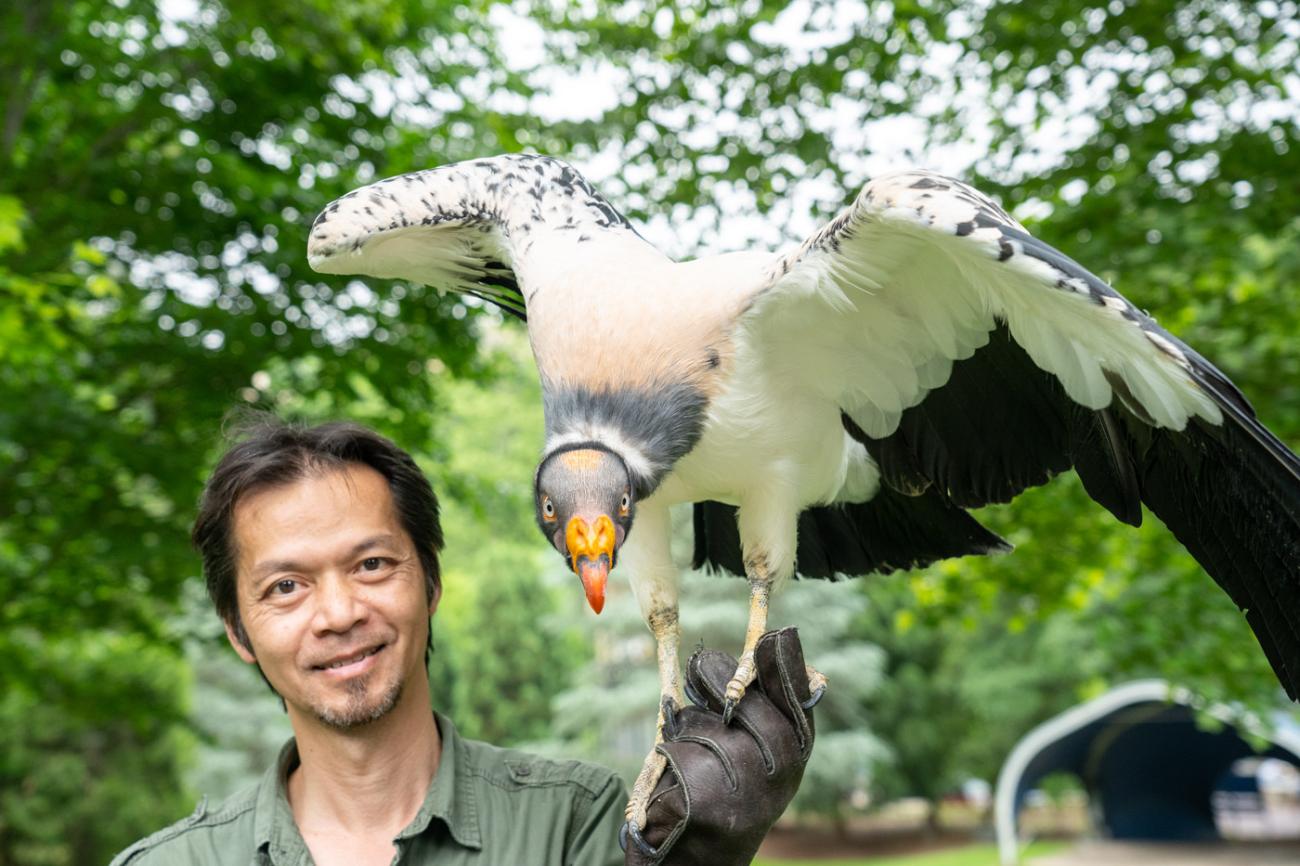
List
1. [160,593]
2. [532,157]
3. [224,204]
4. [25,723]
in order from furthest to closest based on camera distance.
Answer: [25,723] → [160,593] → [224,204] → [532,157]

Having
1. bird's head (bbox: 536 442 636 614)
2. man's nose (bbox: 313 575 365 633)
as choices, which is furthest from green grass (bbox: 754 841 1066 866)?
bird's head (bbox: 536 442 636 614)

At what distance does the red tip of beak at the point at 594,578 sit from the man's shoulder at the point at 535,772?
668mm

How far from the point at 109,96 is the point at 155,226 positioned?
2.78 ft

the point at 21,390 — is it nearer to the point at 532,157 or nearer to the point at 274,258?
the point at 274,258

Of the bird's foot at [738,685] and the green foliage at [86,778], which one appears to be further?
the green foliage at [86,778]

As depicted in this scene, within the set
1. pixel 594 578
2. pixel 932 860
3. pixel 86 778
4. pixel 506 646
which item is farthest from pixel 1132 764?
pixel 594 578

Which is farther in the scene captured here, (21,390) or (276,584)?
(21,390)

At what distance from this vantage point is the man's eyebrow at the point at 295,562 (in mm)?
2361

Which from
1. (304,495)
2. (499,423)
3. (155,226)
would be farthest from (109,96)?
(499,423)

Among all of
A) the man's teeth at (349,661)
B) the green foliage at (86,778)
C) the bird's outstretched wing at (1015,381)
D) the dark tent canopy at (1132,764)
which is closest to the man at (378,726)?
the man's teeth at (349,661)

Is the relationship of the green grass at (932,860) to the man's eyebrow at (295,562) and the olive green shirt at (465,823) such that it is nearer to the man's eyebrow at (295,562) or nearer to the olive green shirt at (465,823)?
the olive green shirt at (465,823)

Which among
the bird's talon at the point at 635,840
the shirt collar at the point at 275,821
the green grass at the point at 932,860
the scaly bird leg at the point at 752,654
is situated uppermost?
the scaly bird leg at the point at 752,654

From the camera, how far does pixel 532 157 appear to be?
9.36ft

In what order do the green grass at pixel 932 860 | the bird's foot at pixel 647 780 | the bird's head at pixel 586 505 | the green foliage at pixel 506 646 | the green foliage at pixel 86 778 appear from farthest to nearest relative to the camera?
the green grass at pixel 932 860 < the green foliage at pixel 506 646 < the green foliage at pixel 86 778 < the bird's foot at pixel 647 780 < the bird's head at pixel 586 505
